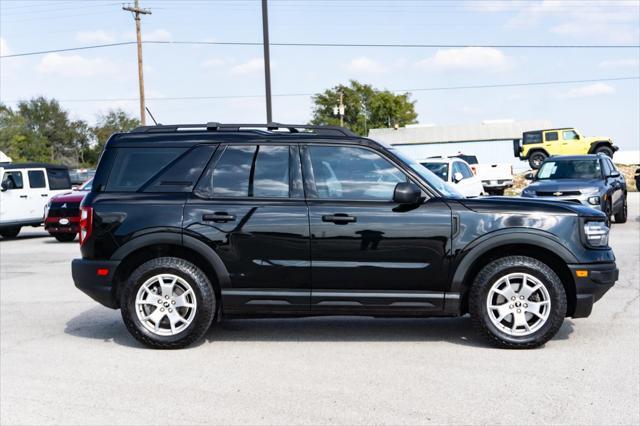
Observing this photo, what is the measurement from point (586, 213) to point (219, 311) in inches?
131

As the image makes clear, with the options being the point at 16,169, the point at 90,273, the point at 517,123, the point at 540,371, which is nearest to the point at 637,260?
the point at 540,371

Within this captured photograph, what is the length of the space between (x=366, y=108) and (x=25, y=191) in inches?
3199

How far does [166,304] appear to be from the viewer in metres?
6.15

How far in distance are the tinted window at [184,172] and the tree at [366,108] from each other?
8652 cm

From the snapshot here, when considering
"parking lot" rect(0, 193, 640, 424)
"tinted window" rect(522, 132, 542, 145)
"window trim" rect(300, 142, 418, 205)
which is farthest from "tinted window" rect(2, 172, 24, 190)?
"tinted window" rect(522, 132, 542, 145)

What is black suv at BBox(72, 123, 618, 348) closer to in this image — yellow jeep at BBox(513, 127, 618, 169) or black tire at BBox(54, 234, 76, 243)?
black tire at BBox(54, 234, 76, 243)

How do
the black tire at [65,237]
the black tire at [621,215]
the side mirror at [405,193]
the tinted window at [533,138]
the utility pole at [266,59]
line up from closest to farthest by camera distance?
the side mirror at [405,193], the black tire at [65,237], the black tire at [621,215], the utility pole at [266,59], the tinted window at [533,138]

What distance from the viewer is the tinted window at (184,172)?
6.29m

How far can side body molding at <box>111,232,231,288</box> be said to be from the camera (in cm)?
610

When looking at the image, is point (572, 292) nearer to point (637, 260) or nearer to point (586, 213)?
point (586, 213)

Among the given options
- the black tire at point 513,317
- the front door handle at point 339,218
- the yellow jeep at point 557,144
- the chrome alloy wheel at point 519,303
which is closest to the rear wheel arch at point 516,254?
the black tire at point 513,317

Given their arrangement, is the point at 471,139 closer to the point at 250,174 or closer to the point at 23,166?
the point at 23,166

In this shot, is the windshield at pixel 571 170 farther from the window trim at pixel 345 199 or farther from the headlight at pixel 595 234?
the window trim at pixel 345 199

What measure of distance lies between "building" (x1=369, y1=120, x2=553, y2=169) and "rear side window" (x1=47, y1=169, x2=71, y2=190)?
150 feet
